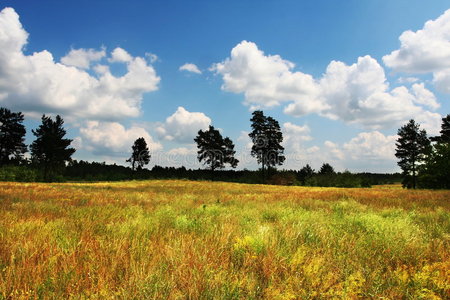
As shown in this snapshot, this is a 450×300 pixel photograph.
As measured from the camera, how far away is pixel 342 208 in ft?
28.1

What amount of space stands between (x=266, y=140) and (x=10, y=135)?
182ft

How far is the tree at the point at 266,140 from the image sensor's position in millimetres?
57875

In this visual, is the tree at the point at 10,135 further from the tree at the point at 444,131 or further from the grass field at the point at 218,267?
the tree at the point at 444,131

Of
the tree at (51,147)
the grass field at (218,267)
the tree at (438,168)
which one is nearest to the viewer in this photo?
the grass field at (218,267)

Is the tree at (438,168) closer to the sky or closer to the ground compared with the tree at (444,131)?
closer to the ground

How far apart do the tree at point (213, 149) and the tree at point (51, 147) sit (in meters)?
28.0

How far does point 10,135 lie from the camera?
5447 centimetres

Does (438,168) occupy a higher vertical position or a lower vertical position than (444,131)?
lower

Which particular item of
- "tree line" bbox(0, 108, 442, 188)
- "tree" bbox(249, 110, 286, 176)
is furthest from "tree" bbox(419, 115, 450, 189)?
"tree" bbox(249, 110, 286, 176)

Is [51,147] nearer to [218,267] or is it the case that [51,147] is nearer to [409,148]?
[218,267]

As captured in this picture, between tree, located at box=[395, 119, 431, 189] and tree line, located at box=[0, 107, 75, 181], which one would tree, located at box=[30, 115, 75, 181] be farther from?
tree, located at box=[395, 119, 431, 189]

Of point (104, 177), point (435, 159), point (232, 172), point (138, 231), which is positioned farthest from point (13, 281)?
point (104, 177)

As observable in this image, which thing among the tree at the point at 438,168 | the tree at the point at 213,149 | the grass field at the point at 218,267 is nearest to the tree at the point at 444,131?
the tree at the point at 438,168

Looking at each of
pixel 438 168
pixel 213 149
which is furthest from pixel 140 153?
pixel 438 168
